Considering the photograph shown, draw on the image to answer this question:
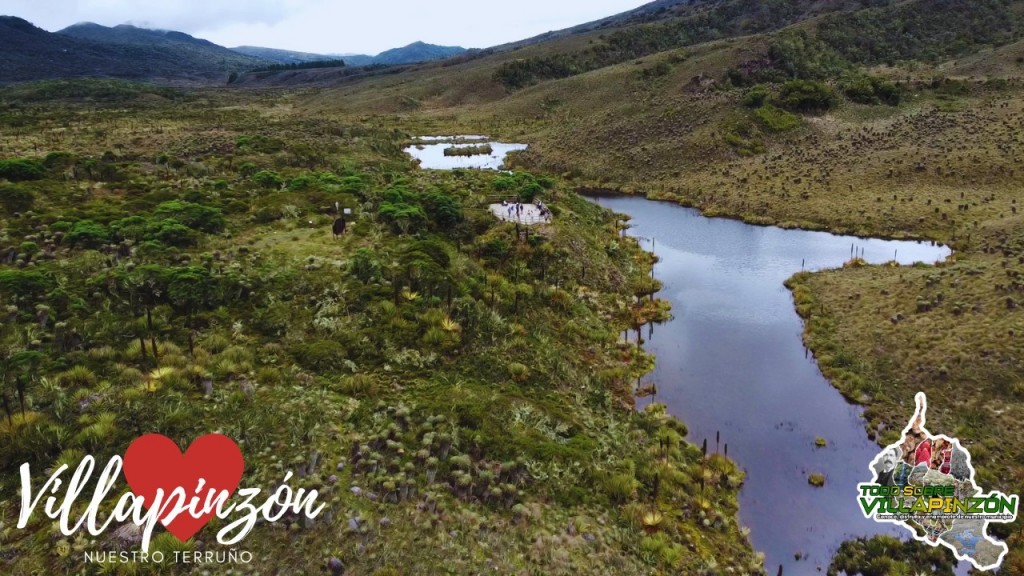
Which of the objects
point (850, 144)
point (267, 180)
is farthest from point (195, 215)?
point (850, 144)

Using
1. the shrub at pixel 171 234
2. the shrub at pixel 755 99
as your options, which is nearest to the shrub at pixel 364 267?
the shrub at pixel 171 234

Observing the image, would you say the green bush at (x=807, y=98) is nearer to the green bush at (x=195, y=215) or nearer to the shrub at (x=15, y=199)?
the green bush at (x=195, y=215)

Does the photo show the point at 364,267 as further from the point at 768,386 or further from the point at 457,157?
the point at 457,157

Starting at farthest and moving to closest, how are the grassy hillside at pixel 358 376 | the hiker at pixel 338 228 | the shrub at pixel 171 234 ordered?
the hiker at pixel 338 228 → the shrub at pixel 171 234 → the grassy hillside at pixel 358 376

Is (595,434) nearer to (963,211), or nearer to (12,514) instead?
(12,514)

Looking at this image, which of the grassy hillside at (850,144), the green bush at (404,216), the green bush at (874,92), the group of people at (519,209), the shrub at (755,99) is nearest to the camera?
the grassy hillside at (850,144)

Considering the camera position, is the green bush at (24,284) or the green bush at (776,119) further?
the green bush at (776,119)
